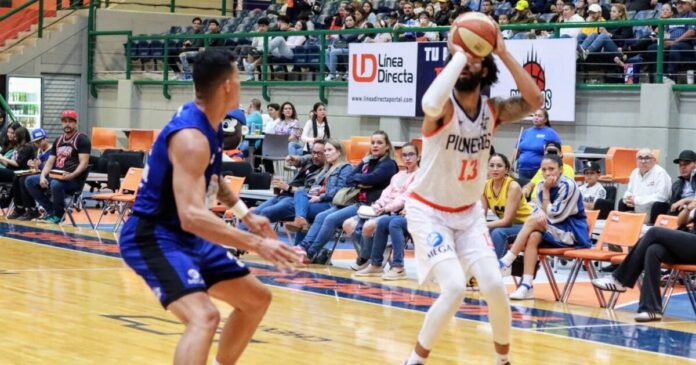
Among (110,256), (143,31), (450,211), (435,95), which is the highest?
(143,31)

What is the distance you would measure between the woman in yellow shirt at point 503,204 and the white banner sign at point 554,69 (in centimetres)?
582

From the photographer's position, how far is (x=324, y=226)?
42.0ft

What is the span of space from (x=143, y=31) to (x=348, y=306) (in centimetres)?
1805

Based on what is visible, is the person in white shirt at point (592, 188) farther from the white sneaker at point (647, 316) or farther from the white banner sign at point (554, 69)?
the white sneaker at point (647, 316)

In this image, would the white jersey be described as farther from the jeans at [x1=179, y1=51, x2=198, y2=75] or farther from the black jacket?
the jeans at [x1=179, y1=51, x2=198, y2=75]

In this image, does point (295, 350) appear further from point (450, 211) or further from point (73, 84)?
point (73, 84)

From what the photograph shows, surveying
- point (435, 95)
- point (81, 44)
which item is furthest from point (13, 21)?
point (435, 95)

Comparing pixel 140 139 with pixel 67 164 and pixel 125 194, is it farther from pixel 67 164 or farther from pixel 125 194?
pixel 125 194

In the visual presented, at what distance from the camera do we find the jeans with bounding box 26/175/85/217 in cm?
1647

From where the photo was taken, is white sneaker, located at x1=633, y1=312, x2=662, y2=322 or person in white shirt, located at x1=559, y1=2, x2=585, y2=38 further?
person in white shirt, located at x1=559, y1=2, x2=585, y2=38

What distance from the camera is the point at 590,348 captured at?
8391 millimetres

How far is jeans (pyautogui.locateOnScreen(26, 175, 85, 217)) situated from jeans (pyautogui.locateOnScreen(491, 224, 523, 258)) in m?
7.21

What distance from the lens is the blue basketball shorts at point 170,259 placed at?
517 cm

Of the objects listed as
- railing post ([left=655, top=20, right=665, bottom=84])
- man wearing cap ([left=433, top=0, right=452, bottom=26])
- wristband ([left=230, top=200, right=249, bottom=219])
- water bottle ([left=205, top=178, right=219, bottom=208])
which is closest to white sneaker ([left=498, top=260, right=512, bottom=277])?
wristband ([left=230, top=200, right=249, bottom=219])
